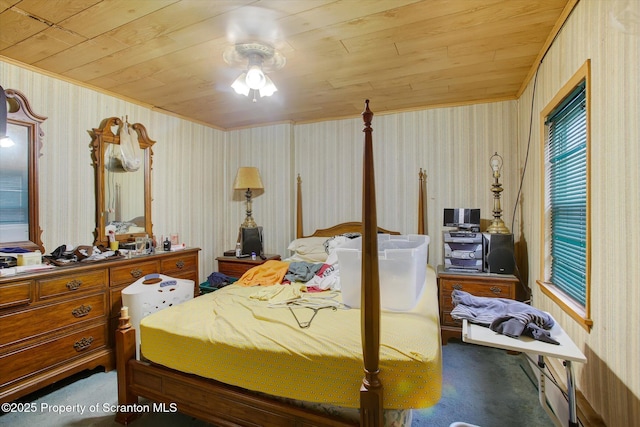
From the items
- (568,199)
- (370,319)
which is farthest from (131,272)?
(568,199)

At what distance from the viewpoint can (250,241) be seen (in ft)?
12.2

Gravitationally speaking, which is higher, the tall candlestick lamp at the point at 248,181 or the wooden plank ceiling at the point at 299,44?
the wooden plank ceiling at the point at 299,44

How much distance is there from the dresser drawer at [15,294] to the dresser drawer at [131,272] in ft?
1.74

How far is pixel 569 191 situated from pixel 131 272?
328 centimetres

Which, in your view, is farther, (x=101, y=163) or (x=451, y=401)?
(x=101, y=163)

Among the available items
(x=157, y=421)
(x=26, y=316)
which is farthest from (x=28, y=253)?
(x=157, y=421)

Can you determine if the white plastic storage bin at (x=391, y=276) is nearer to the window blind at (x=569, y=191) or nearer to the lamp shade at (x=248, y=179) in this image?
the window blind at (x=569, y=191)

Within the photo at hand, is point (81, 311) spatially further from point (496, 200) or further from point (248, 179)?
point (496, 200)

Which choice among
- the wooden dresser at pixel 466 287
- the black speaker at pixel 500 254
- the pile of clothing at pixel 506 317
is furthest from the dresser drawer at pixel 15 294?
the black speaker at pixel 500 254

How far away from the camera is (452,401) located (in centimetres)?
197

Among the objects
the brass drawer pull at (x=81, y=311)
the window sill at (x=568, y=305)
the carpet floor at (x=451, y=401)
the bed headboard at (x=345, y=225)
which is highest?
the bed headboard at (x=345, y=225)

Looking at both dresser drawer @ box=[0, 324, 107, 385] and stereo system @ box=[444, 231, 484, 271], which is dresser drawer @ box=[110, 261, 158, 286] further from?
stereo system @ box=[444, 231, 484, 271]

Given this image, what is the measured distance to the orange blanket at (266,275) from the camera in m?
2.63

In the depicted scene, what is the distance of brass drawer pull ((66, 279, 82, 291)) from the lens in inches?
86.6
